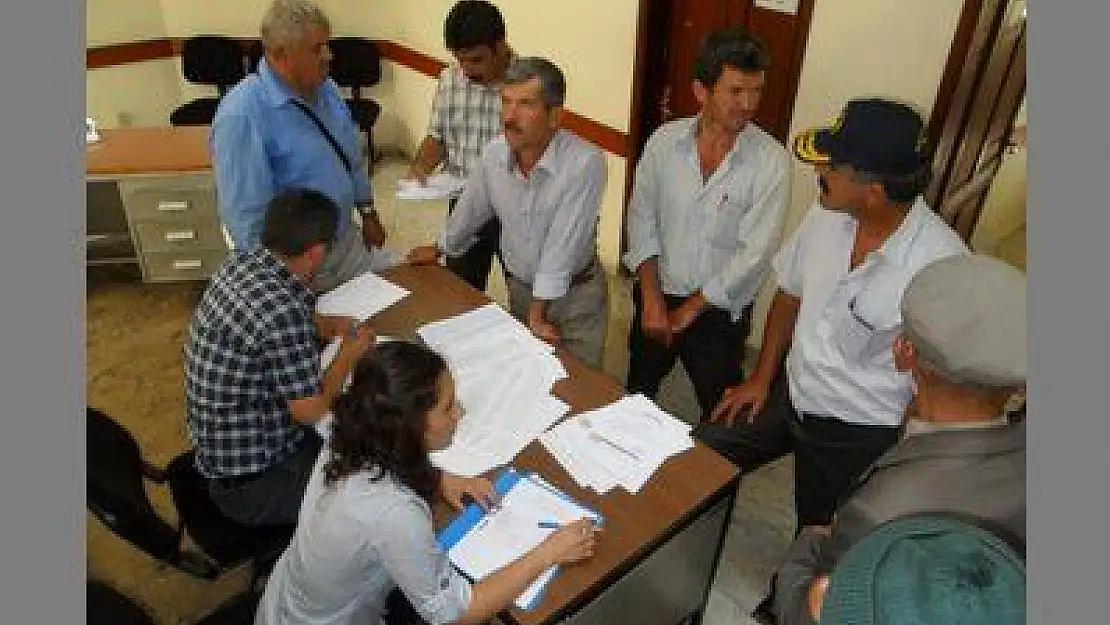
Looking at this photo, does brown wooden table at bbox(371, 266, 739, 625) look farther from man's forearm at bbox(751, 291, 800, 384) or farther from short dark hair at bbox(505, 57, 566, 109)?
short dark hair at bbox(505, 57, 566, 109)

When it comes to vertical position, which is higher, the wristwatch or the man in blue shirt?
the man in blue shirt

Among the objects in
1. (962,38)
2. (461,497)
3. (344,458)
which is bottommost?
(461,497)

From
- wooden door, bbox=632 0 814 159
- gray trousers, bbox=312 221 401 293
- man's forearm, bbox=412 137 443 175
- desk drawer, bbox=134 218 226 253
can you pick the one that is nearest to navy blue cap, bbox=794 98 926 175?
wooden door, bbox=632 0 814 159

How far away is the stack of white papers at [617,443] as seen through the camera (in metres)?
1.96

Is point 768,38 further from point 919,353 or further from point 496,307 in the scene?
point 919,353

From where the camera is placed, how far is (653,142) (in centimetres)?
→ 272

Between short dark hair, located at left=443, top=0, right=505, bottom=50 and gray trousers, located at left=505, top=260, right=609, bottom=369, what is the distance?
36.0 inches

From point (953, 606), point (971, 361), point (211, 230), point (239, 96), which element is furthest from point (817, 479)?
point (211, 230)

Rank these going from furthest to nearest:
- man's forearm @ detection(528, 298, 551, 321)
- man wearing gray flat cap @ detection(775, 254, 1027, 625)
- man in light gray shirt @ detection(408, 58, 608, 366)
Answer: man's forearm @ detection(528, 298, 551, 321) → man in light gray shirt @ detection(408, 58, 608, 366) → man wearing gray flat cap @ detection(775, 254, 1027, 625)

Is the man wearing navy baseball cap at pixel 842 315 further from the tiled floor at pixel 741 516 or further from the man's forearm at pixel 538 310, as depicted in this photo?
the man's forearm at pixel 538 310

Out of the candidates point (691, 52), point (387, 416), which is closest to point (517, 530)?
point (387, 416)

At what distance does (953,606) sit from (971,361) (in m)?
0.74

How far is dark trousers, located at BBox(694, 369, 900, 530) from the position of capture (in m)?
2.23

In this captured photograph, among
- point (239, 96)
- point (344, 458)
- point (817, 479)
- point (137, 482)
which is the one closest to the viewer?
point (344, 458)
